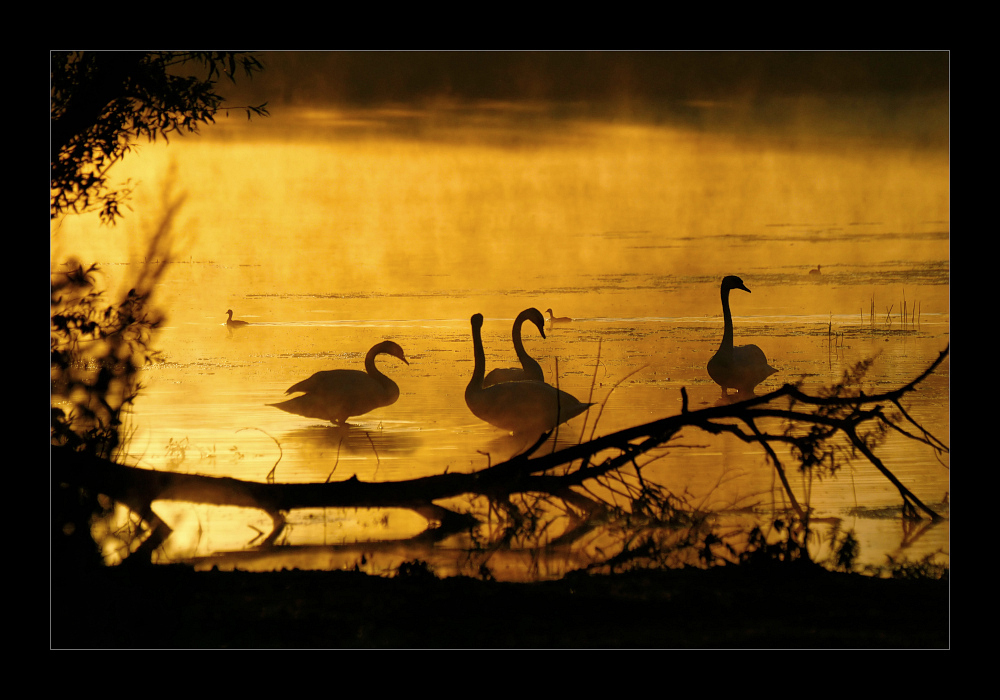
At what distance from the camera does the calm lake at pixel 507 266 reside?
3.04 m

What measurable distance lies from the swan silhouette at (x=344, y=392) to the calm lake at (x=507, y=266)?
0.13ft

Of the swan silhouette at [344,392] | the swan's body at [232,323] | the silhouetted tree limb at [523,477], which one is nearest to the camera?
the silhouetted tree limb at [523,477]

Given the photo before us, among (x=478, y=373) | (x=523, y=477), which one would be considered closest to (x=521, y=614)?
(x=523, y=477)

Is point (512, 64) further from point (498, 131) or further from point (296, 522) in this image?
point (296, 522)

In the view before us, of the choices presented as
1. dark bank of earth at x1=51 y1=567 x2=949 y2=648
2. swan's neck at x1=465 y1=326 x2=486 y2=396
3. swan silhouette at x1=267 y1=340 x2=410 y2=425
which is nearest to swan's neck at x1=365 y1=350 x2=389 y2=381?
swan silhouette at x1=267 y1=340 x2=410 y2=425

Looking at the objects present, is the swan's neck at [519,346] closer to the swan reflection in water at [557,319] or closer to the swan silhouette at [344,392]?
the swan reflection in water at [557,319]

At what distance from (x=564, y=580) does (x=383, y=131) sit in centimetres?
157

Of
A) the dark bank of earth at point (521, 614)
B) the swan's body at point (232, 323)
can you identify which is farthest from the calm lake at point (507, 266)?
the dark bank of earth at point (521, 614)

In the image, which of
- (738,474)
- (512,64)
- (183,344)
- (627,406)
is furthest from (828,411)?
(183,344)

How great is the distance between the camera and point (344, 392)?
322 centimetres

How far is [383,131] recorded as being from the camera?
3.17m

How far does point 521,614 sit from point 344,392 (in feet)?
3.34

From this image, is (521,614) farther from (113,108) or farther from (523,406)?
(113,108)

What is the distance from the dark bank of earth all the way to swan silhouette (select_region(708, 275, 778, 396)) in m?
0.87
